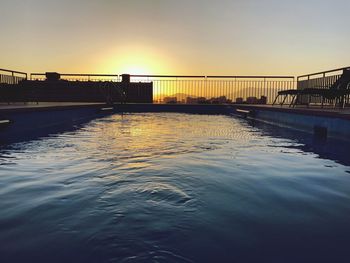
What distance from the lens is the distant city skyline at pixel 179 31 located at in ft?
37.1

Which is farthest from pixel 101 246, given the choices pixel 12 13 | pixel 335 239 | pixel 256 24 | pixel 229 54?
pixel 229 54

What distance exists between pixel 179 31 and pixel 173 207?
42.6 ft

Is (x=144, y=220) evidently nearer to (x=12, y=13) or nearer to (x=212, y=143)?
(x=212, y=143)

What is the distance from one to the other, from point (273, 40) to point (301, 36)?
120cm

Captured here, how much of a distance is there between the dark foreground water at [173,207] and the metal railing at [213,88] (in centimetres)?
1443

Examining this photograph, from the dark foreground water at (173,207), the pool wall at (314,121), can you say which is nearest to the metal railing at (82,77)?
the pool wall at (314,121)

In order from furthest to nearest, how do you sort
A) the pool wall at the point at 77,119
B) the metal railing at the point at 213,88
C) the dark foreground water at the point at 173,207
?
the metal railing at the point at 213,88
the pool wall at the point at 77,119
the dark foreground water at the point at 173,207

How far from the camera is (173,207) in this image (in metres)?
2.12

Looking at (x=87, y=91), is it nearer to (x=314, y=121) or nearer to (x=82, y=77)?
(x=82, y=77)

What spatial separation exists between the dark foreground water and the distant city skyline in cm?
922

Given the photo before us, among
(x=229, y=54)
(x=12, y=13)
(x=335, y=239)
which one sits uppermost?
(x=12, y=13)

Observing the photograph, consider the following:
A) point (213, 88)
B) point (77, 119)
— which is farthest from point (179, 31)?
point (77, 119)

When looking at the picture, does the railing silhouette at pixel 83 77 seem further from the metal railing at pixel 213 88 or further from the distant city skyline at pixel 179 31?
the distant city skyline at pixel 179 31

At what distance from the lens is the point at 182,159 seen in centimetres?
388
